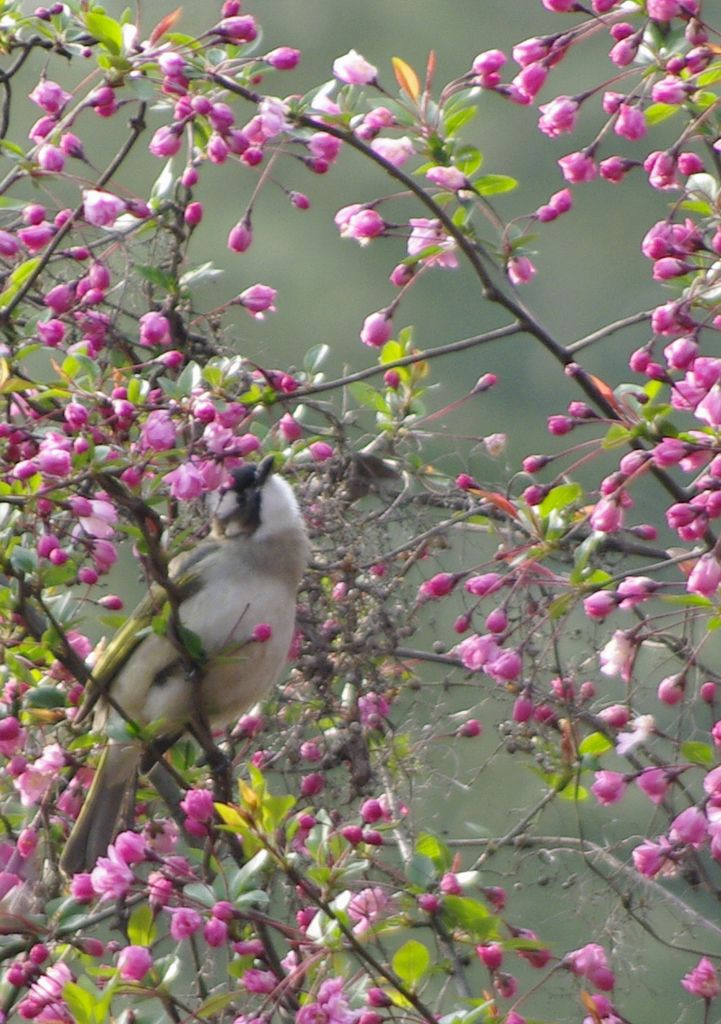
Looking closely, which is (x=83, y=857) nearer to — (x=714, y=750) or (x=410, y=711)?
(x=410, y=711)

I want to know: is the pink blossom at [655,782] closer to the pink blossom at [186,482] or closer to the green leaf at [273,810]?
the green leaf at [273,810]

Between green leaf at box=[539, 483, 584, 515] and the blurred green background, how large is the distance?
179cm

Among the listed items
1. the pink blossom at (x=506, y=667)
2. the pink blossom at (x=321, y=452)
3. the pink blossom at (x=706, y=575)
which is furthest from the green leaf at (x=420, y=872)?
the pink blossom at (x=321, y=452)

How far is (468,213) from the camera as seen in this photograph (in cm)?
262

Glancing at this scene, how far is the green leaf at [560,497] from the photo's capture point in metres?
2.41

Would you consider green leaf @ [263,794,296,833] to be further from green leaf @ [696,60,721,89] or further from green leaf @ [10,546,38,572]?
green leaf @ [696,60,721,89]

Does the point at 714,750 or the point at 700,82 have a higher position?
the point at 700,82

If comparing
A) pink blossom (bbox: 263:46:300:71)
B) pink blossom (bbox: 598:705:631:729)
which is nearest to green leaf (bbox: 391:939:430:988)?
pink blossom (bbox: 598:705:631:729)

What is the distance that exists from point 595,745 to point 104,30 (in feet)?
4.41

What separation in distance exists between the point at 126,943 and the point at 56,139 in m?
1.38

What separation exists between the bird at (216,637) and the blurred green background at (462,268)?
672mm

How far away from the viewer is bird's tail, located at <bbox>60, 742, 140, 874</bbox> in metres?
3.04

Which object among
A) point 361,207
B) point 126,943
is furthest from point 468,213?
point 126,943

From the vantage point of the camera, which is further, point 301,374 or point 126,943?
point 301,374
